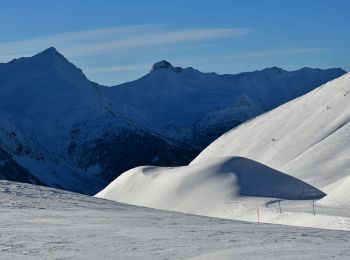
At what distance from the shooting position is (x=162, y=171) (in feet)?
211

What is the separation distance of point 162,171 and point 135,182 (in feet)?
7.80

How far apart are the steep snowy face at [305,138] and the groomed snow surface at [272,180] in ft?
0.46

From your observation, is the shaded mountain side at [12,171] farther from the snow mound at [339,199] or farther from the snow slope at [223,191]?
the snow mound at [339,199]

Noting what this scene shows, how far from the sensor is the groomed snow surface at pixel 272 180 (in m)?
46.0

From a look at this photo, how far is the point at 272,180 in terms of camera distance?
58.0 meters

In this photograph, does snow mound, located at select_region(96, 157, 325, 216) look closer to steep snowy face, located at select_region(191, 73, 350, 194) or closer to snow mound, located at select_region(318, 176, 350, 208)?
snow mound, located at select_region(318, 176, 350, 208)

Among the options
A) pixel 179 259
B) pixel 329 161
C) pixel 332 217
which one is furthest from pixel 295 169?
pixel 179 259

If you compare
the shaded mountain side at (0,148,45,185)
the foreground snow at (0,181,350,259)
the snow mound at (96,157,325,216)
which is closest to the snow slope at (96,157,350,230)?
the snow mound at (96,157,325,216)

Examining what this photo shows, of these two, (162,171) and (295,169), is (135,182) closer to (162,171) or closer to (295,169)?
(162,171)

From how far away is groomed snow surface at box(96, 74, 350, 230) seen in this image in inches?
1812

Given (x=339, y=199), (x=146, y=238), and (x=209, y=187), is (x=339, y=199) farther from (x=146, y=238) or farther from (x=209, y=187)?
(x=146, y=238)

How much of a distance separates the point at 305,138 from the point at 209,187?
141ft

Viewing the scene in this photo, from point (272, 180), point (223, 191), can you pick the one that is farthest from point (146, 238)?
point (272, 180)

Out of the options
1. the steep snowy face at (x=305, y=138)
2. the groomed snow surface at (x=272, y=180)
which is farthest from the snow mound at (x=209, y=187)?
the steep snowy face at (x=305, y=138)
